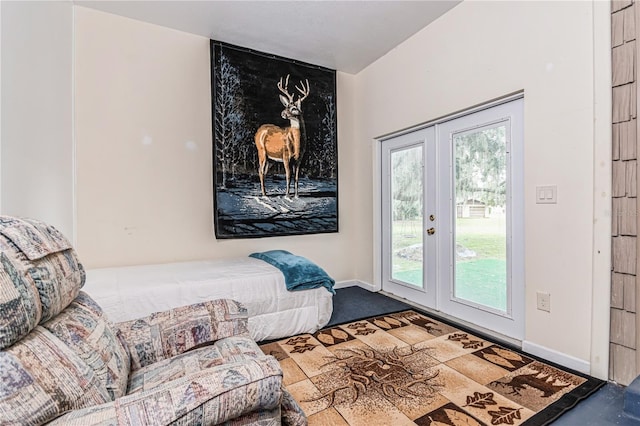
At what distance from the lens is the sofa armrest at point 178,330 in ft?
4.59

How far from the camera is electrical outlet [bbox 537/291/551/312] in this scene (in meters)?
2.14

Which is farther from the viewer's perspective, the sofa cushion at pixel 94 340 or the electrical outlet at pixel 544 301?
the electrical outlet at pixel 544 301

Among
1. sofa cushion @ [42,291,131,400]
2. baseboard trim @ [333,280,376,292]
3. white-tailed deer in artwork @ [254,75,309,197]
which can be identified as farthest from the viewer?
baseboard trim @ [333,280,376,292]

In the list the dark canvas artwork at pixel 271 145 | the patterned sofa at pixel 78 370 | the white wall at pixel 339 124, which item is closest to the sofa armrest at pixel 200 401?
the patterned sofa at pixel 78 370

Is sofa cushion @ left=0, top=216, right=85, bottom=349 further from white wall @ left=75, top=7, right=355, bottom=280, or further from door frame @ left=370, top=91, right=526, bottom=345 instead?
door frame @ left=370, top=91, right=526, bottom=345

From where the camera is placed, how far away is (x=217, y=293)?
2324mm

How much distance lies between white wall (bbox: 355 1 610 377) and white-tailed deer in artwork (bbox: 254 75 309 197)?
1.59 metres

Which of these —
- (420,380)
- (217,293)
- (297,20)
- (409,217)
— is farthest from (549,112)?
(217,293)

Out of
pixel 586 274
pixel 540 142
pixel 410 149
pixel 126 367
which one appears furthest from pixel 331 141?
pixel 126 367

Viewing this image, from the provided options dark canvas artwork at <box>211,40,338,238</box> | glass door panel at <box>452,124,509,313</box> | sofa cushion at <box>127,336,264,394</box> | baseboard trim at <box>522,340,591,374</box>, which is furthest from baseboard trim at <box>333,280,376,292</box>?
sofa cushion at <box>127,336,264,394</box>

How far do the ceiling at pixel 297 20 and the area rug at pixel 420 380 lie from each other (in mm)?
2782

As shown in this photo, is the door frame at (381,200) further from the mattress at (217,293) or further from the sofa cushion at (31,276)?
the sofa cushion at (31,276)

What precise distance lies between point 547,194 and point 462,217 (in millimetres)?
761

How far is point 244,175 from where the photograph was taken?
3.34 metres
